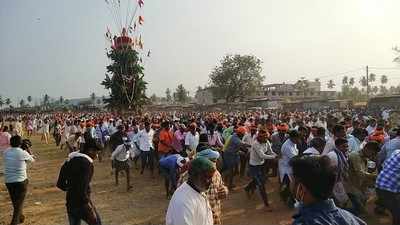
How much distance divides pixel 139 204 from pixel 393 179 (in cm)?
720

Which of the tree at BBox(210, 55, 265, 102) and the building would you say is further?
the building

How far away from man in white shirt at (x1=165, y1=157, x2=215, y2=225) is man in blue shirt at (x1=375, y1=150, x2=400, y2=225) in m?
3.30

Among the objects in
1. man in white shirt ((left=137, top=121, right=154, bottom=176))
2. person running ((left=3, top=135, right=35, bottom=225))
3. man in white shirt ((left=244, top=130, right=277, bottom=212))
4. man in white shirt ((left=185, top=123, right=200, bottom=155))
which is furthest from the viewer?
man in white shirt ((left=137, top=121, right=154, bottom=176))

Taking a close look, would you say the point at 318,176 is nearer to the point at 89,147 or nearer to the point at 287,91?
the point at 89,147

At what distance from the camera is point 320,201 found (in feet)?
9.45

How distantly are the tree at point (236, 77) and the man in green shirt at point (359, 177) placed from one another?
77027mm

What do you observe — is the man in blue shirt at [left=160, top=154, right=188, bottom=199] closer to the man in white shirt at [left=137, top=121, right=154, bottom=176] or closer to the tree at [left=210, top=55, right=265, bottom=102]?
the man in white shirt at [left=137, top=121, right=154, bottom=176]

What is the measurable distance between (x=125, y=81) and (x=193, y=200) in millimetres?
35426

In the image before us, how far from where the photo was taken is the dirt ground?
10461 mm

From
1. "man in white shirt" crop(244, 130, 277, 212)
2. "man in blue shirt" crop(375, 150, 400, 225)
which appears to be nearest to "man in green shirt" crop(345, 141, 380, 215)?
"man in blue shirt" crop(375, 150, 400, 225)

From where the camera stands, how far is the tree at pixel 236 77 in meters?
85.9

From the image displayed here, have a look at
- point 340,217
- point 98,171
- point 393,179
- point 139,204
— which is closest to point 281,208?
point 139,204

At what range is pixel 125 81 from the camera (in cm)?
3897

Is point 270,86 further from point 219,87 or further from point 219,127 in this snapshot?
point 219,127
